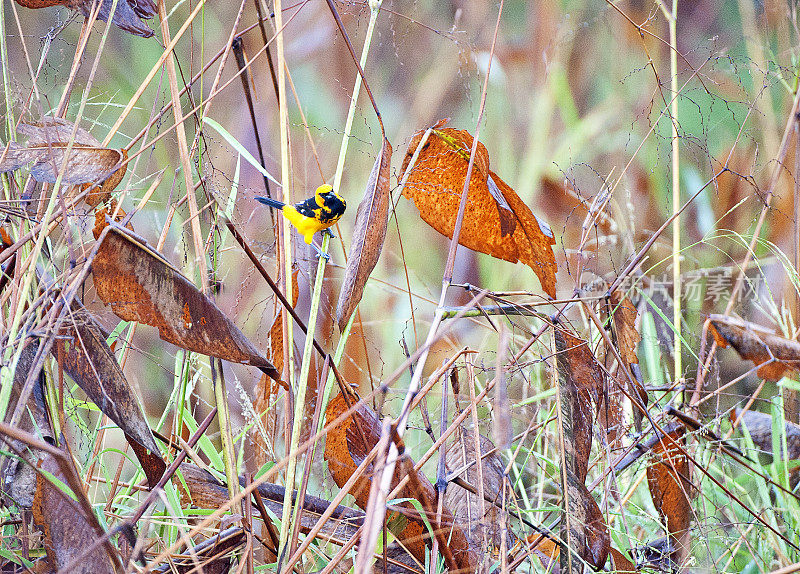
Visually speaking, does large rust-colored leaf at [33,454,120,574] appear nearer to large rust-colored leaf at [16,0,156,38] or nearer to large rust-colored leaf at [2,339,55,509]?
large rust-colored leaf at [2,339,55,509]

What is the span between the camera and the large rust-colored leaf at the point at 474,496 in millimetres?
342

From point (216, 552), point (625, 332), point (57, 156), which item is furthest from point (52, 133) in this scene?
point (625, 332)

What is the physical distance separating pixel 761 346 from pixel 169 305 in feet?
1.11

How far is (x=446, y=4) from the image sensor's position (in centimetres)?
109

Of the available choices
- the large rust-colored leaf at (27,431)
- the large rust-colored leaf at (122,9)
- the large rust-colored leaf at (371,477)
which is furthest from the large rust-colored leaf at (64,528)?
the large rust-colored leaf at (122,9)

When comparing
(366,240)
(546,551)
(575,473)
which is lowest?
(546,551)

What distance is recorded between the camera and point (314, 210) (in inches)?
15.0

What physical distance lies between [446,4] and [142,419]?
98 cm

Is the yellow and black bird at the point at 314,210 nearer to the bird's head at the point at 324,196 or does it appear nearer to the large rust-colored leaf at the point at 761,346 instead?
the bird's head at the point at 324,196

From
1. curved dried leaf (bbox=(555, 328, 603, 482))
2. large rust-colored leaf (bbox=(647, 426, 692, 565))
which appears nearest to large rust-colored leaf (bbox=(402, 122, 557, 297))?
curved dried leaf (bbox=(555, 328, 603, 482))

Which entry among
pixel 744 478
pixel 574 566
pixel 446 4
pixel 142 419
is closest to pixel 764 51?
pixel 446 4

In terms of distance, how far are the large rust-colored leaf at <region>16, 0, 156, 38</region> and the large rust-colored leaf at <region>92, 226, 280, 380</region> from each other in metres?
0.16

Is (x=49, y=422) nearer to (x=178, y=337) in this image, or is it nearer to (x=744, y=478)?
(x=178, y=337)

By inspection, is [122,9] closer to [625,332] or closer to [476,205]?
[476,205]
